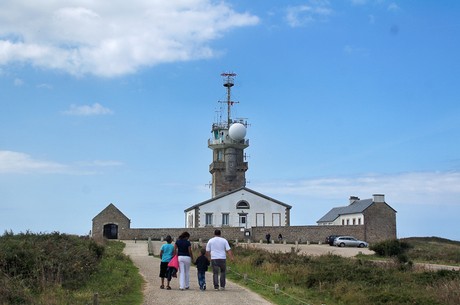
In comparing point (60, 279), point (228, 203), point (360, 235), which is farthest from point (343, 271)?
point (228, 203)

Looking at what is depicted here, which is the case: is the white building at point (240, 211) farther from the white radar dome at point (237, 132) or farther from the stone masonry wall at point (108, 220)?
the white radar dome at point (237, 132)

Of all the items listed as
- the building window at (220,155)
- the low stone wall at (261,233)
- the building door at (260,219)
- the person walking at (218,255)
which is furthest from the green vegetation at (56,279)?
the building window at (220,155)

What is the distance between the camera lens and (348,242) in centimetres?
5544

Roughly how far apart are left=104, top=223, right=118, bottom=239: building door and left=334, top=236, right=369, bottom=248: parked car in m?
21.6

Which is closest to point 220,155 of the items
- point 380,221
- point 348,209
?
point 348,209

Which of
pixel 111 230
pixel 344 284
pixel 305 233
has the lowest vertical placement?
pixel 344 284

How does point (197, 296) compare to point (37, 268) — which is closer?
point (197, 296)

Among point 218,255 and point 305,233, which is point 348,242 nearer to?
point 305,233

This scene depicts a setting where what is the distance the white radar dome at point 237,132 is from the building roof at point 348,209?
48.3 feet

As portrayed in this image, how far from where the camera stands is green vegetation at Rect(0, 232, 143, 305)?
44.5 feet

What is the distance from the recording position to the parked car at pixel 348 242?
55.0 meters

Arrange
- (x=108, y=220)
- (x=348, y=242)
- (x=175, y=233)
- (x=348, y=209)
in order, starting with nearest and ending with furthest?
(x=348, y=242), (x=175, y=233), (x=108, y=220), (x=348, y=209)

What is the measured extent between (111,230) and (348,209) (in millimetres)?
26991

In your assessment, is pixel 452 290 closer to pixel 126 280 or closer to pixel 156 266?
pixel 126 280
